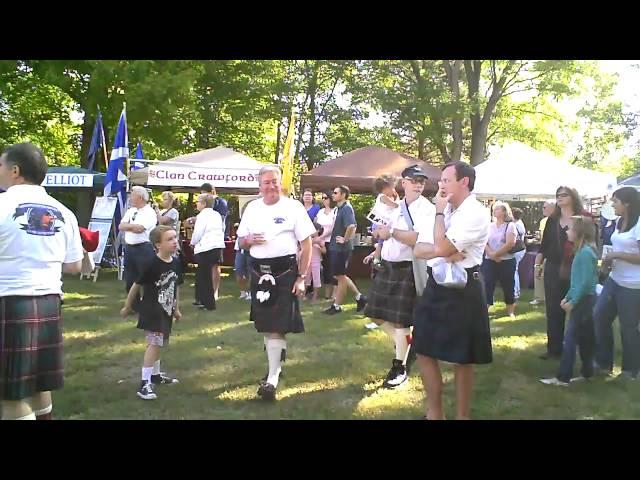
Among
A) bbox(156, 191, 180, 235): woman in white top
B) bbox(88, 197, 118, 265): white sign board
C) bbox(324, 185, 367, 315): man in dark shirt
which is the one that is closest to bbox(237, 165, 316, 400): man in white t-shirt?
bbox(324, 185, 367, 315): man in dark shirt

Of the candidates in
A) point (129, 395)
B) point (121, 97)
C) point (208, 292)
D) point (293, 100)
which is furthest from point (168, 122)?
point (129, 395)

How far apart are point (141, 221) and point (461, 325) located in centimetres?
477

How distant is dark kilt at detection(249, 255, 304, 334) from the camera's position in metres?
4.63

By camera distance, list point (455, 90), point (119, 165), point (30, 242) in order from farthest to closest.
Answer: point (455, 90) < point (119, 165) < point (30, 242)

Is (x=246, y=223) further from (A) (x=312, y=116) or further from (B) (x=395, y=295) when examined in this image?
(A) (x=312, y=116)

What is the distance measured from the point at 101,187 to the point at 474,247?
13284 mm

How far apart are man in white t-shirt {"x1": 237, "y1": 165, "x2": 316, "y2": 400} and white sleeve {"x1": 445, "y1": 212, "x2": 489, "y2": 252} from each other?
56.6 inches

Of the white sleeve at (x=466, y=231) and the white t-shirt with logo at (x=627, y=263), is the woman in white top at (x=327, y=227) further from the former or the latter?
the white sleeve at (x=466, y=231)

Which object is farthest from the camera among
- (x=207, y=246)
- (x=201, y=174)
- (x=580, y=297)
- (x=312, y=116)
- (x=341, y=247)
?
(x=312, y=116)

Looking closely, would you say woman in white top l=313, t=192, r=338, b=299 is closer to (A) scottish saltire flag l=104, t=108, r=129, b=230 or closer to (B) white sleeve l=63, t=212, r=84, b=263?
(A) scottish saltire flag l=104, t=108, r=129, b=230

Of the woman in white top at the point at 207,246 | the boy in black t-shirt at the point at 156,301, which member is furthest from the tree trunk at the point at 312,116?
the boy in black t-shirt at the point at 156,301

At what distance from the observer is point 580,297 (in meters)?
5.01

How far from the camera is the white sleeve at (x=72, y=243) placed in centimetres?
339

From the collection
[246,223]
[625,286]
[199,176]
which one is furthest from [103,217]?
[625,286]
